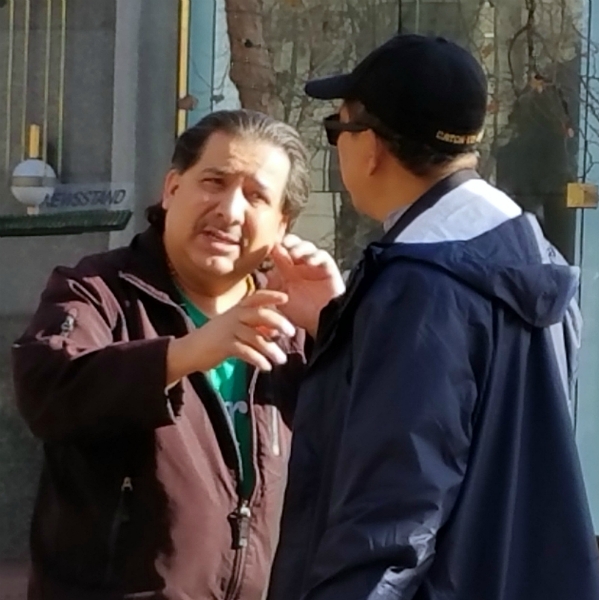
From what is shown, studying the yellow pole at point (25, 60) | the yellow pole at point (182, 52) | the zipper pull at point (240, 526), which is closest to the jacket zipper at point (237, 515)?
the zipper pull at point (240, 526)

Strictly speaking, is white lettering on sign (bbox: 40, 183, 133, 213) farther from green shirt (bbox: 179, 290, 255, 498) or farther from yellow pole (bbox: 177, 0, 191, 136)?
green shirt (bbox: 179, 290, 255, 498)

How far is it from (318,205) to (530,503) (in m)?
3.80

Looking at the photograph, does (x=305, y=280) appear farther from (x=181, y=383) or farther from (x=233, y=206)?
(x=181, y=383)

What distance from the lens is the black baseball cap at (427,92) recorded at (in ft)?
7.27

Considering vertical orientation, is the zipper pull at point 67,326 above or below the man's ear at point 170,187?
below

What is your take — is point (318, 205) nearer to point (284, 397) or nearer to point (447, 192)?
point (284, 397)

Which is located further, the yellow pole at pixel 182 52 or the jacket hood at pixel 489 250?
the yellow pole at pixel 182 52

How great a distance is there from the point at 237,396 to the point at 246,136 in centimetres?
50

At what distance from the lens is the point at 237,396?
267 centimetres

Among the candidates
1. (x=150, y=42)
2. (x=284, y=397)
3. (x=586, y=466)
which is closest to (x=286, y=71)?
(x=150, y=42)

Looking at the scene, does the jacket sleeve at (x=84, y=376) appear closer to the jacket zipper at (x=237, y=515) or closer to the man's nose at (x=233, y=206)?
the jacket zipper at (x=237, y=515)

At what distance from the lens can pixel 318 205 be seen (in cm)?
583

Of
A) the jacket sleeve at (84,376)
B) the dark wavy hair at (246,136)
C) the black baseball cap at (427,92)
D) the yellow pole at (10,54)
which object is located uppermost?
the yellow pole at (10,54)

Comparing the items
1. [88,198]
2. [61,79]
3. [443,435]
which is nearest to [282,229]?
[443,435]
